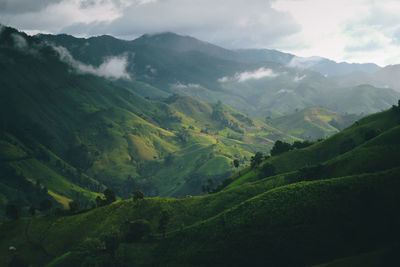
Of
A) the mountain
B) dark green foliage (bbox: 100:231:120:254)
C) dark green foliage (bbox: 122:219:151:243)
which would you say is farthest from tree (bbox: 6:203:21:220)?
dark green foliage (bbox: 100:231:120:254)

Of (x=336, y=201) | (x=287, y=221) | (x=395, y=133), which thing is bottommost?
(x=287, y=221)

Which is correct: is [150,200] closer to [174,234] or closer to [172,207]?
[172,207]

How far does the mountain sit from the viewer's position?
80.2 meters

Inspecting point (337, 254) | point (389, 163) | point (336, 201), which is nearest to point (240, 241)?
point (337, 254)

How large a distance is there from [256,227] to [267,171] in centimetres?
10067

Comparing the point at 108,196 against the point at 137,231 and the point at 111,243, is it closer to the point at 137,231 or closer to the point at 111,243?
the point at 137,231

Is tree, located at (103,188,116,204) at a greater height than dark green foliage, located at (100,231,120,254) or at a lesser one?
greater

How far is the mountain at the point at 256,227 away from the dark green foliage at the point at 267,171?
121ft

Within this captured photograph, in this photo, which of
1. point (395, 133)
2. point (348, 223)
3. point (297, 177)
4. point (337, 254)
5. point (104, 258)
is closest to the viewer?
point (337, 254)

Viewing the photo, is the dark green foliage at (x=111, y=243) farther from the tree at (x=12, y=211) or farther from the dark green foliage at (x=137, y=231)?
the tree at (x=12, y=211)

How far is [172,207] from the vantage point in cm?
14412

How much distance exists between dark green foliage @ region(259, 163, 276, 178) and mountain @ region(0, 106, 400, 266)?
36900 mm

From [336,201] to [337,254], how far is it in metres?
19.1

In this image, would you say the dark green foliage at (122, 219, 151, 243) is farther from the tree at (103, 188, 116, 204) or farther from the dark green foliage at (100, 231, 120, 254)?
the tree at (103, 188, 116, 204)
